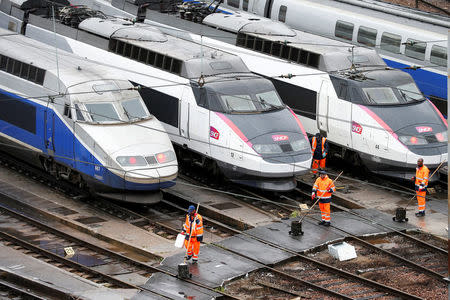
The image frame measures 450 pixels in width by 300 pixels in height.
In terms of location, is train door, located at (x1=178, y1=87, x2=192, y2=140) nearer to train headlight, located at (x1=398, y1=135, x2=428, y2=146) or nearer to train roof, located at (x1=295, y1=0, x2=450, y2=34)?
train headlight, located at (x1=398, y1=135, x2=428, y2=146)

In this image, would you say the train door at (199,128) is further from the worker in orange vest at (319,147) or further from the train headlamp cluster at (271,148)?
the worker in orange vest at (319,147)

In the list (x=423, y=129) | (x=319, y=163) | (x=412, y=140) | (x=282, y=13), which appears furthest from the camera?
(x=282, y=13)

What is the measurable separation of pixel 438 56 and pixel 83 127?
1358 centimetres

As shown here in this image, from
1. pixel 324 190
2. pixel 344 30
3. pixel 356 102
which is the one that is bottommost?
pixel 324 190

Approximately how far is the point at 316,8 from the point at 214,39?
5.86 metres

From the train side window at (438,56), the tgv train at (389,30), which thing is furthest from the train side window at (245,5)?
the train side window at (438,56)

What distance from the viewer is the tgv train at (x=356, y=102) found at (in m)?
30.0

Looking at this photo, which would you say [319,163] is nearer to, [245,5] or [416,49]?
[416,49]

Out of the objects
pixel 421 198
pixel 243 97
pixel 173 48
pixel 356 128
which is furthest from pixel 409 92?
pixel 173 48

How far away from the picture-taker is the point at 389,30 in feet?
118

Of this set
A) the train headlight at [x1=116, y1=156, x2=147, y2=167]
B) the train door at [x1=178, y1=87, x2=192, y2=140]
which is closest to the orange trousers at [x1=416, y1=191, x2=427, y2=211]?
the train door at [x1=178, y1=87, x2=192, y2=140]

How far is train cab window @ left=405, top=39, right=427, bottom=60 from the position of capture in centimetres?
3488

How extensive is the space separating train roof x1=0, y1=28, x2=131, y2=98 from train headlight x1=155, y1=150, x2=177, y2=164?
2825 millimetres

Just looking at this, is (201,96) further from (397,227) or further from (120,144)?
(397,227)
